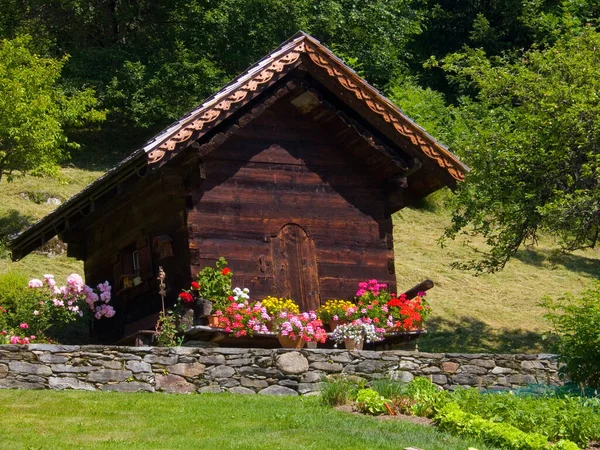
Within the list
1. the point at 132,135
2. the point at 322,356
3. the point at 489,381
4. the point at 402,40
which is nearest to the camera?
the point at 322,356

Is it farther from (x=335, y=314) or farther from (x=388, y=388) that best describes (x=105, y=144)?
(x=388, y=388)

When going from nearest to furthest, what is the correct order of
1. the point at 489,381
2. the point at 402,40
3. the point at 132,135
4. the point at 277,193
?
1. the point at 489,381
2. the point at 277,193
3. the point at 132,135
4. the point at 402,40

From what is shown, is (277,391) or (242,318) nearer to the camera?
(277,391)

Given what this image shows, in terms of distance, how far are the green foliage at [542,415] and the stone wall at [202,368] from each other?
2.98m

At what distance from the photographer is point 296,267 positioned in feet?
→ 69.3

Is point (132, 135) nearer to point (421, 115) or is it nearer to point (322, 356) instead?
point (421, 115)

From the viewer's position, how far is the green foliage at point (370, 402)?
49.3 ft

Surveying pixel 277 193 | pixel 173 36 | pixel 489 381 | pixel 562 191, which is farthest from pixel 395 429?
pixel 173 36

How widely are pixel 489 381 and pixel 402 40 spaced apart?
110 feet

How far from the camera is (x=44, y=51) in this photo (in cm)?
4175

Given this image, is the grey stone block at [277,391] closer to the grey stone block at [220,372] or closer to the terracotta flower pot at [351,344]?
the grey stone block at [220,372]

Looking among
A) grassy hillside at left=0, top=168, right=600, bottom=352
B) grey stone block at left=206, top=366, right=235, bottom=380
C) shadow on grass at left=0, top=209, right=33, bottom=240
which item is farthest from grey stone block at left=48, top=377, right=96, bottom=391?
shadow on grass at left=0, top=209, right=33, bottom=240

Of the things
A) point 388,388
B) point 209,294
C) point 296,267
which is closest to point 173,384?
point 209,294

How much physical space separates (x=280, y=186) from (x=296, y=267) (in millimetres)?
1518
